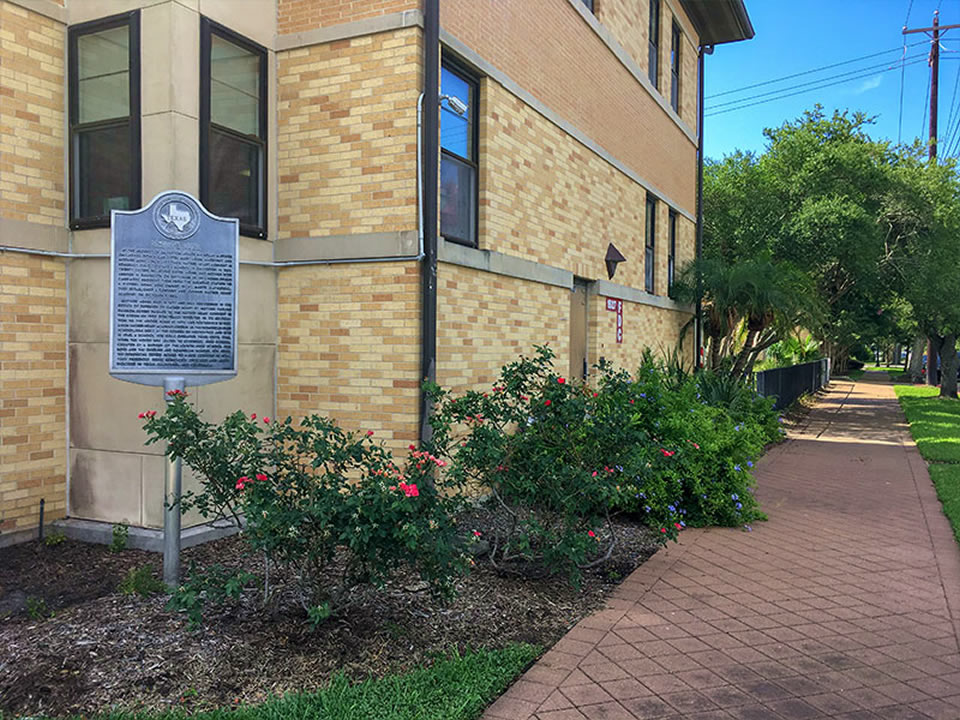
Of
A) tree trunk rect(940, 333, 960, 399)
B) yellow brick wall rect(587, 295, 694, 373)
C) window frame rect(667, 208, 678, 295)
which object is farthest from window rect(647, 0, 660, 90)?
tree trunk rect(940, 333, 960, 399)

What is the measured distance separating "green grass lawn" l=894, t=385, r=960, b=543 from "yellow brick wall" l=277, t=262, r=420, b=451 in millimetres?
5193

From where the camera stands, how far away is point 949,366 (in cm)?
2572

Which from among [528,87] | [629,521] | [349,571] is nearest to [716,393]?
[629,521]

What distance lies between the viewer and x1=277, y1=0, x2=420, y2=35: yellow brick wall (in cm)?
643

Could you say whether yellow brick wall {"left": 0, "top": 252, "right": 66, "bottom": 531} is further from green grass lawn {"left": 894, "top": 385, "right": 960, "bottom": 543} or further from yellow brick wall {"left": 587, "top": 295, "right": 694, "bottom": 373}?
green grass lawn {"left": 894, "top": 385, "right": 960, "bottom": 543}

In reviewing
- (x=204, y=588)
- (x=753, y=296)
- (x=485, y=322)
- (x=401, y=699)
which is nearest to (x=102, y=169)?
(x=485, y=322)

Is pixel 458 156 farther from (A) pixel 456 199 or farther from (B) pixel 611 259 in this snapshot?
(B) pixel 611 259

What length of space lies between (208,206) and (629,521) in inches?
186

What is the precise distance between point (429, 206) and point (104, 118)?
2709 mm

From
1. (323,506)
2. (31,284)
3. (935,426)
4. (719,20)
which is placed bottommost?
(935,426)

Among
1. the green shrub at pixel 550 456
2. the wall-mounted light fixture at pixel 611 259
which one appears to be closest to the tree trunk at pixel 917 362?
the wall-mounted light fixture at pixel 611 259

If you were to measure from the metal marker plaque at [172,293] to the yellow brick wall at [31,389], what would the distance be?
192 centimetres

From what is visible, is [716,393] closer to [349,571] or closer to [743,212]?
[743,212]

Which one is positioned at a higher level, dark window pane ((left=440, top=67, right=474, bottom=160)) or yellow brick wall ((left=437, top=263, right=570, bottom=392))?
dark window pane ((left=440, top=67, right=474, bottom=160))
